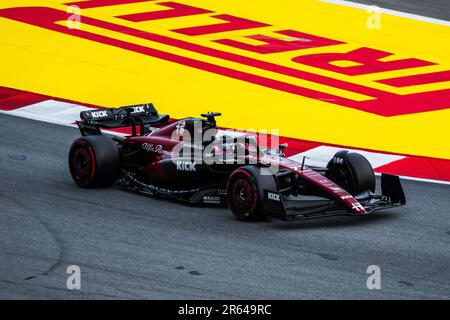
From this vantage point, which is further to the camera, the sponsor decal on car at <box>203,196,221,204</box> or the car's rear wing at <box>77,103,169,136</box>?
the car's rear wing at <box>77,103,169,136</box>

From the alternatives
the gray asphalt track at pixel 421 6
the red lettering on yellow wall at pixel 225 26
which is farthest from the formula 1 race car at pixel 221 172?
the gray asphalt track at pixel 421 6

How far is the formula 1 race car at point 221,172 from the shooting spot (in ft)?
43.7

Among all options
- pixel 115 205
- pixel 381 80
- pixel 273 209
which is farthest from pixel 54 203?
pixel 381 80

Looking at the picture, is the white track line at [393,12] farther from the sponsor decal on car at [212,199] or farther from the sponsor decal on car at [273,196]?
the sponsor decal on car at [273,196]

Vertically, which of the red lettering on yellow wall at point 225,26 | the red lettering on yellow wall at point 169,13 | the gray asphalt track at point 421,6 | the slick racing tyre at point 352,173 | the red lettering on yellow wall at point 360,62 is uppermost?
the gray asphalt track at point 421,6

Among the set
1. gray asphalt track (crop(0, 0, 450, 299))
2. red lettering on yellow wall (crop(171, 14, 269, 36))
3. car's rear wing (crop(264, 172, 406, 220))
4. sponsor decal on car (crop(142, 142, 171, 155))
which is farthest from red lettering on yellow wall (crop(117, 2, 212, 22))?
car's rear wing (crop(264, 172, 406, 220))

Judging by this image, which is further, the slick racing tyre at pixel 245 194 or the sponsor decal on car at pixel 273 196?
the slick racing tyre at pixel 245 194

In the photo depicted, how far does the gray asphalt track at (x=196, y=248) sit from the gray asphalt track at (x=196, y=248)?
0.01 metres

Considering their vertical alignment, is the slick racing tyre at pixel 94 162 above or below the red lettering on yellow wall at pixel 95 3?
below

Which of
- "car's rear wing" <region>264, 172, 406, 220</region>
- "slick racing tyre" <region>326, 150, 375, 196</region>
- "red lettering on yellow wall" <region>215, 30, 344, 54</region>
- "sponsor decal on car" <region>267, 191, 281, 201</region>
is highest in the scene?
"red lettering on yellow wall" <region>215, 30, 344, 54</region>

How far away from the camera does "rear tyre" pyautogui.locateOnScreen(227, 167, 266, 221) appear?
13.2 m

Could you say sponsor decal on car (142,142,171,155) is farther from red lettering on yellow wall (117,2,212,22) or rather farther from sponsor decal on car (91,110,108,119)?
red lettering on yellow wall (117,2,212,22)

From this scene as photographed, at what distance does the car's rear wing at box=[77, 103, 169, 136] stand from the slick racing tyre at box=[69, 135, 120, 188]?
696 mm
